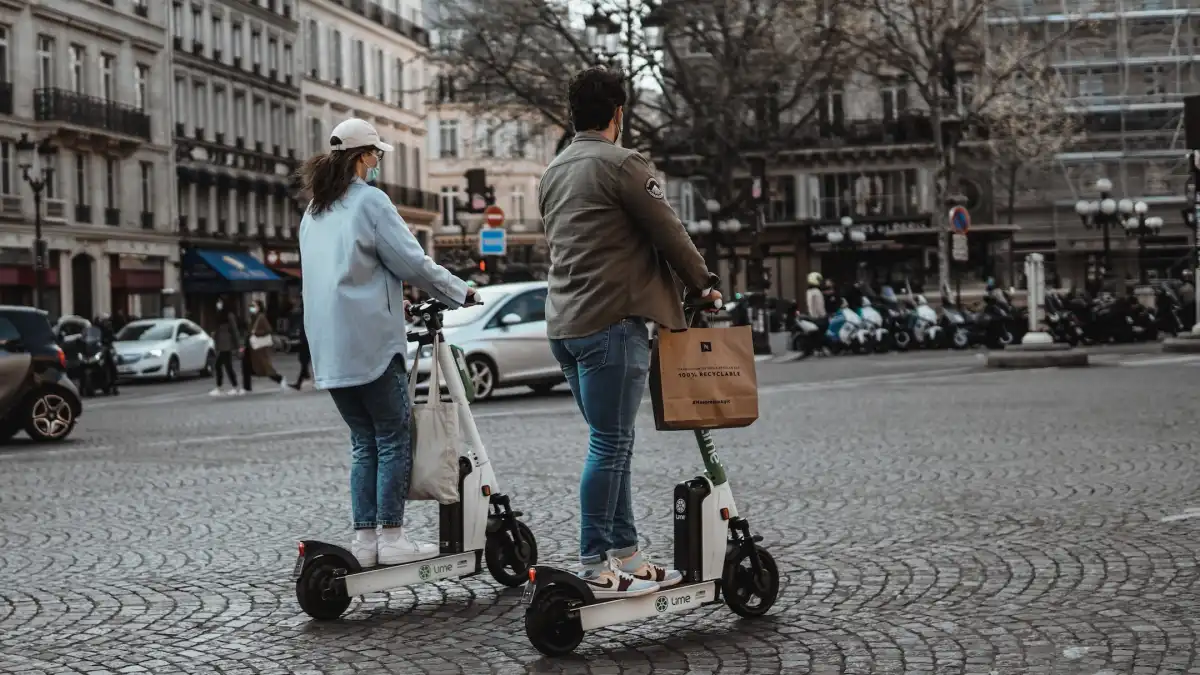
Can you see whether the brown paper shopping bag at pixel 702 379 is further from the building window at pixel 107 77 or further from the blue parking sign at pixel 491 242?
the building window at pixel 107 77

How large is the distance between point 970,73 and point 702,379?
6324cm

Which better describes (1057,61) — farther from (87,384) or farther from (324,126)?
(87,384)

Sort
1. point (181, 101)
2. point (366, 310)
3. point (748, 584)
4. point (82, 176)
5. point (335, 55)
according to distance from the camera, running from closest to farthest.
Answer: point (748, 584), point (366, 310), point (82, 176), point (181, 101), point (335, 55)

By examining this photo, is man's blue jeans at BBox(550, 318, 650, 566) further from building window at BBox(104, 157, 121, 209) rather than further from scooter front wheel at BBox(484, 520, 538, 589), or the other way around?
building window at BBox(104, 157, 121, 209)

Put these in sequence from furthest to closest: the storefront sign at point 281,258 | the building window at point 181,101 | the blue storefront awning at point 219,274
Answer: the storefront sign at point 281,258 → the building window at point 181,101 → the blue storefront awning at point 219,274

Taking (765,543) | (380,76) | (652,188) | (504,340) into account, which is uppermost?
(380,76)

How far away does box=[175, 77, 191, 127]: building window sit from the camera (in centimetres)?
5984

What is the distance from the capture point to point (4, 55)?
48.8 metres

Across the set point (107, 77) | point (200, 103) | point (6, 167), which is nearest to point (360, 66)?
point (200, 103)

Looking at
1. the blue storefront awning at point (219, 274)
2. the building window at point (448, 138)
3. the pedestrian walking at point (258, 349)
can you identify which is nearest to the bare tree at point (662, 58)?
the pedestrian walking at point (258, 349)

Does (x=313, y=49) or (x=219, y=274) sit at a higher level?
(x=313, y=49)

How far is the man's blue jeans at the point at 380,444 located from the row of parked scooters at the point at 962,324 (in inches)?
1173

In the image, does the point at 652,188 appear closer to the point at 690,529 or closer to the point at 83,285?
the point at 690,529

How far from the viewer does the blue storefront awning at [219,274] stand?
59312 mm
